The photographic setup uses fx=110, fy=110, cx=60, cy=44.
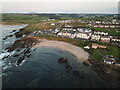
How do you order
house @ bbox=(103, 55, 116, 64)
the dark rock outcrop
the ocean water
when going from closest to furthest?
the ocean water, house @ bbox=(103, 55, 116, 64), the dark rock outcrop

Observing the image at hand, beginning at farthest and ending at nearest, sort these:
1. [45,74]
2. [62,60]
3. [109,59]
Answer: [62,60], [109,59], [45,74]

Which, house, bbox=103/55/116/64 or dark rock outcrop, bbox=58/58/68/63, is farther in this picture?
dark rock outcrop, bbox=58/58/68/63

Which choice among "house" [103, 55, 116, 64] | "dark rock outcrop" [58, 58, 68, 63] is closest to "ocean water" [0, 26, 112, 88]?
"dark rock outcrop" [58, 58, 68, 63]

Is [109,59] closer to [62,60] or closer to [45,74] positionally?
[62,60]

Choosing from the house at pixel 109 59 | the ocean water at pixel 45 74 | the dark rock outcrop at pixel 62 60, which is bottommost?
the ocean water at pixel 45 74

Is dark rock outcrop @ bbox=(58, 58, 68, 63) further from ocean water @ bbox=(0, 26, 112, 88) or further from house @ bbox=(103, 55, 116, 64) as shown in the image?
house @ bbox=(103, 55, 116, 64)

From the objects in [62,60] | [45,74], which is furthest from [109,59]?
[45,74]

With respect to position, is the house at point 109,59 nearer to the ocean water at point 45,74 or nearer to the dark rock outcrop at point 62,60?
the ocean water at point 45,74

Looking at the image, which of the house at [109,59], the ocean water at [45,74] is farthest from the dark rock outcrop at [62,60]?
the house at [109,59]

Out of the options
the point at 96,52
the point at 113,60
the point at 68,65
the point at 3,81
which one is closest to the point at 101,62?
the point at 113,60
